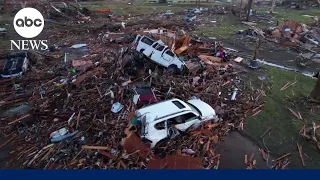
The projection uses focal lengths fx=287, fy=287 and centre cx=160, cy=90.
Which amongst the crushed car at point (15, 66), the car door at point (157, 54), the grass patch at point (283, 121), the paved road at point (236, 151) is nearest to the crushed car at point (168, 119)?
the paved road at point (236, 151)

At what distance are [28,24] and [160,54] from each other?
1569 centimetres

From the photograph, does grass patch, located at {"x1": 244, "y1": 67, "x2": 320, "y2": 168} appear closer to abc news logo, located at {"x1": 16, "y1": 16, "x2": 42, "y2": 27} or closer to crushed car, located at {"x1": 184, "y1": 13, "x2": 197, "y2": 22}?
crushed car, located at {"x1": 184, "y1": 13, "x2": 197, "y2": 22}

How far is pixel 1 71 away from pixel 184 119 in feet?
34.6

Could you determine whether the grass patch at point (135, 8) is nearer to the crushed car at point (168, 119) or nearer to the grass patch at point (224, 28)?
the grass patch at point (224, 28)

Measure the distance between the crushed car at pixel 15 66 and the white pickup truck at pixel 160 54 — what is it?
604 cm

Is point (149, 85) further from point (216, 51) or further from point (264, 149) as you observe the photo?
point (216, 51)

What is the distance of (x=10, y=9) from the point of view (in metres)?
31.2

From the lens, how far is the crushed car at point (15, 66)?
14.6 metres

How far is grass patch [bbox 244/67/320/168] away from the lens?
9.81 meters

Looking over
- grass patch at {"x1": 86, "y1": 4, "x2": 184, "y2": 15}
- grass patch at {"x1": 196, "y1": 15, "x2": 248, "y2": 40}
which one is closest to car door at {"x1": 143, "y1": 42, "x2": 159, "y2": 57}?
grass patch at {"x1": 196, "y1": 15, "x2": 248, "y2": 40}

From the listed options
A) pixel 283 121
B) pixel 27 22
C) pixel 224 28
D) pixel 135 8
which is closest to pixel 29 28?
pixel 27 22

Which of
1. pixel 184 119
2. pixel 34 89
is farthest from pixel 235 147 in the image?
pixel 34 89

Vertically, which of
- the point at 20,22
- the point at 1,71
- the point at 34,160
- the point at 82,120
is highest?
the point at 20,22

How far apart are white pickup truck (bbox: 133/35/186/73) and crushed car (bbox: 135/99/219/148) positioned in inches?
178
